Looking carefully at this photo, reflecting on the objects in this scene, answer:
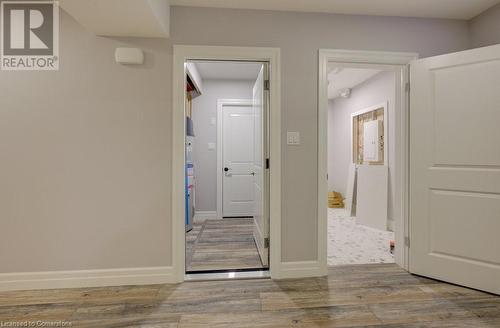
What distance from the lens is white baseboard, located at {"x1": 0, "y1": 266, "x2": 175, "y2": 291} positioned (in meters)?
2.05

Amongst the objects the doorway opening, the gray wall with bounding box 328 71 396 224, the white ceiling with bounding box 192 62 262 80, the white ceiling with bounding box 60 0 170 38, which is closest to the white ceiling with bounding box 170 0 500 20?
the white ceiling with bounding box 60 0 170 38

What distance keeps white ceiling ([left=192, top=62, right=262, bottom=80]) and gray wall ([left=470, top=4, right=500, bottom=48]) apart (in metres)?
2.37

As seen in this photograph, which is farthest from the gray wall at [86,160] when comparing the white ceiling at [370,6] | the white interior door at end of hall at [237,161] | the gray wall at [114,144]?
the white interior door at end of hall at [237,161]

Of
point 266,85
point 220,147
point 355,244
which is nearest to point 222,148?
point 220,147

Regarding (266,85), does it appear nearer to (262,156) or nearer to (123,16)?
(262,156)

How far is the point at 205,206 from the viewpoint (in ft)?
14.2

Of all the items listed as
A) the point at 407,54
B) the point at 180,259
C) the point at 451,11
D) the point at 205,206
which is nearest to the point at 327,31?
the point at 407,54

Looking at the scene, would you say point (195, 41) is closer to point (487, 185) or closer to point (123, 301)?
point (123, 301)

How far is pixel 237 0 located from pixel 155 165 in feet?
5.22

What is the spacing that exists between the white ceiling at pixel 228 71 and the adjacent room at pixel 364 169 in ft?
4.09

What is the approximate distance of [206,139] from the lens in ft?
14.3

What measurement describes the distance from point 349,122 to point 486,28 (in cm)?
269

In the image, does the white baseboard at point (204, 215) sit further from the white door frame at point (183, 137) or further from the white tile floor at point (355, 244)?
the white door frame at point (183, 137)

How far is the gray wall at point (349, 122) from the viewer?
3.67 m
